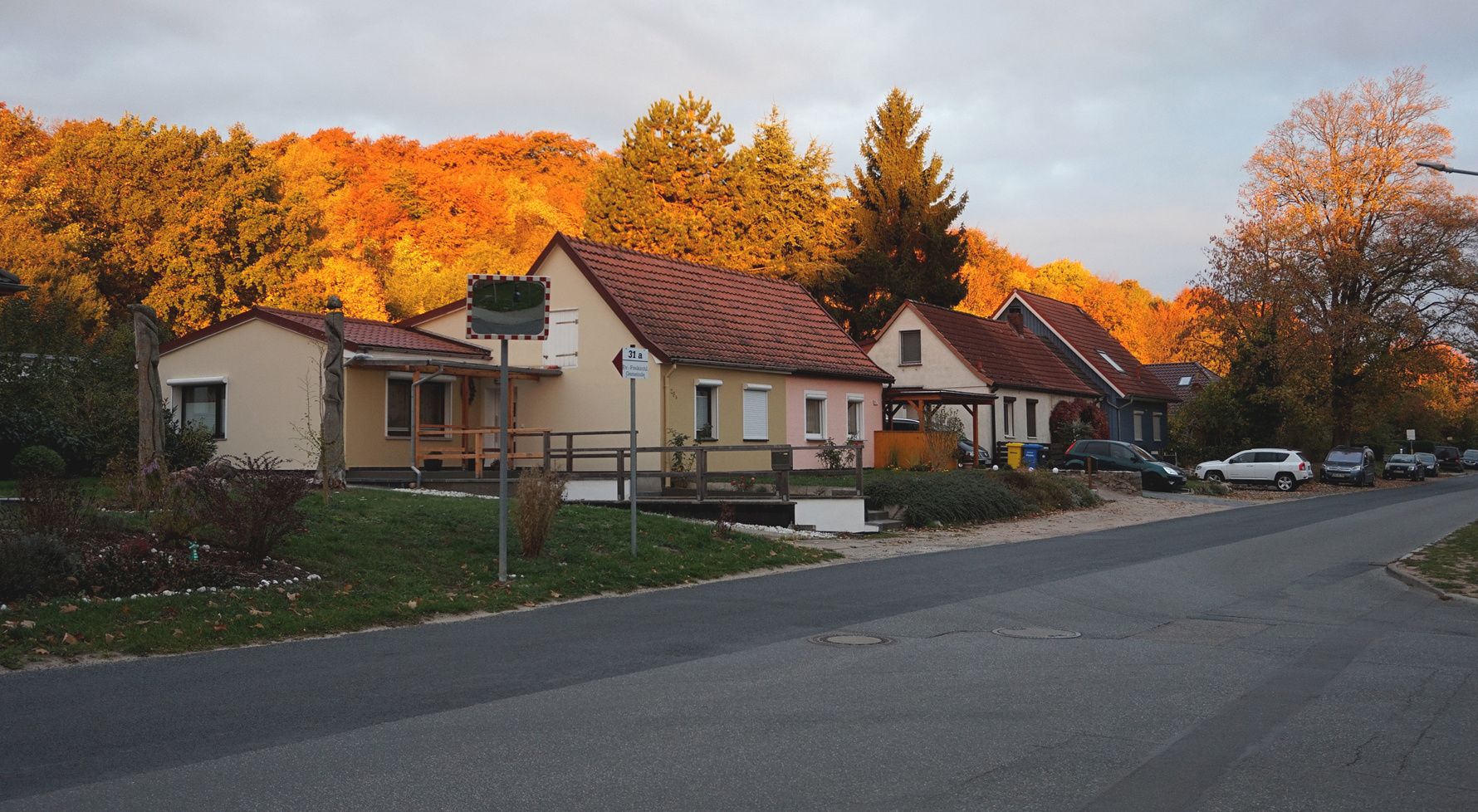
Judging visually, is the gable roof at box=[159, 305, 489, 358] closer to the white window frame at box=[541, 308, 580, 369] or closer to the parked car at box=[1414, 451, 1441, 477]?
the white window frame at box=[541, 308, 580, 369]

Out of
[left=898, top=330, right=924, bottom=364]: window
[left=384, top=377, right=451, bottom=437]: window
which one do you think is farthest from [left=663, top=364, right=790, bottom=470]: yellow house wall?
[left=898, top=330, right=924, bottom=364]: window

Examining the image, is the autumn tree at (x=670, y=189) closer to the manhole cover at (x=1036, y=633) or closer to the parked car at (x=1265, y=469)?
the parked car at (x=1265, y=469)

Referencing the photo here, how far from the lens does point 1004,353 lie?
4978 cm

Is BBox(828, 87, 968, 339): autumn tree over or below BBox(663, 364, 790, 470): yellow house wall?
over

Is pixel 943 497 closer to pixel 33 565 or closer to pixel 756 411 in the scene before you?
pixel 756 411

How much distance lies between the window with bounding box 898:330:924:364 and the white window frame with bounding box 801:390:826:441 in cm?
1402

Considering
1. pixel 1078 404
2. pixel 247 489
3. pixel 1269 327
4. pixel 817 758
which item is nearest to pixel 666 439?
pixel 247 489

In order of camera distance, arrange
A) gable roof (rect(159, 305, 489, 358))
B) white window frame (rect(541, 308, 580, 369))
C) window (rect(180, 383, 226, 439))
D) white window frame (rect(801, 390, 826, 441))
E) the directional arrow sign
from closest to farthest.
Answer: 1. the directional arrow sign
2. gable roof (rect(159, 305, 489, 358))
3. window (rect(180, 383, 226, 439))
4. white window frame (rect(541, 308, 580, 369))
5. white window frame (rect(801, 390, 826, 441))

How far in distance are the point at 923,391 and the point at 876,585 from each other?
2416 centimetres

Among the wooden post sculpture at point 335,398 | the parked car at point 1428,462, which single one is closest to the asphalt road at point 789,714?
the wooden post sculpture at point 335,398

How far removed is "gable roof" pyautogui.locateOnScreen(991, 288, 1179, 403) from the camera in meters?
55.3

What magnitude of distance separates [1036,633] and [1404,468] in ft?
173

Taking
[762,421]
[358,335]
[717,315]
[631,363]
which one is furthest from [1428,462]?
[631,363]

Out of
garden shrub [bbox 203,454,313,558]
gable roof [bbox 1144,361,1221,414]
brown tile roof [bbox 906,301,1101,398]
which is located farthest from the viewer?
gable roof [bbox 1144,361,1221,414]
